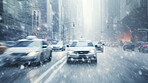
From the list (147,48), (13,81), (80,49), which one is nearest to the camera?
(13,81)

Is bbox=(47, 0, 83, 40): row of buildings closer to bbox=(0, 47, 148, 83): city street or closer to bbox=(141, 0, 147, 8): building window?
bbox=(141, 0, 147, 8): building window

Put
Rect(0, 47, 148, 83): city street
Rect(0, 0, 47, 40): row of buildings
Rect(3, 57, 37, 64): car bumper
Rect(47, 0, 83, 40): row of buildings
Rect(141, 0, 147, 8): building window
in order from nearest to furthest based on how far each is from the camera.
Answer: Rect(0, 47, 148, 83): city street, Rect(3, 57, 37, 64): car bumper, Rect(0, 0, 47, 40): row of buildings, Rect(141, 0, 147, 8): building window, Rect(47, 0, 83, 40): row of buildings

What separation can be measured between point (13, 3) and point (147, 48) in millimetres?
32375

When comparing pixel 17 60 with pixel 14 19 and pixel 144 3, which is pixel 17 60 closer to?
pixel 14 19

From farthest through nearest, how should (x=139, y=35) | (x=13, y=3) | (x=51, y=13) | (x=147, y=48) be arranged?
(x=51, y=13) < (x=139, y=35) < (x=13, y=3) < (x=147, y=48)

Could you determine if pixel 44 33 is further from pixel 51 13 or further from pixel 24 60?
pixel 24 60

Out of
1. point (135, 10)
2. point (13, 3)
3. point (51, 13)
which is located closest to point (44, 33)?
point (51, 13)

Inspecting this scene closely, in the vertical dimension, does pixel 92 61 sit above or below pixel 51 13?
below

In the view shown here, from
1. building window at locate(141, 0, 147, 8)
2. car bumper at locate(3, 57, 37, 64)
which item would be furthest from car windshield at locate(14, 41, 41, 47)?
building window at locate(141, 0, 147, 8)

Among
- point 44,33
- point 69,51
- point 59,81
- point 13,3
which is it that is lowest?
point 59,81

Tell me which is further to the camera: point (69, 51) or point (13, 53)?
point (69, 51)

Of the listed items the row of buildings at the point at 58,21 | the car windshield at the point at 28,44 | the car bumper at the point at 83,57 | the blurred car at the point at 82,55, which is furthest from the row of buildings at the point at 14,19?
the car bumper at the point at 83,57

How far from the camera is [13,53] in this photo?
736 cm

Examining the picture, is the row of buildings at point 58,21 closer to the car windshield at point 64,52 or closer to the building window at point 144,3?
the car windshield at point 64,52
